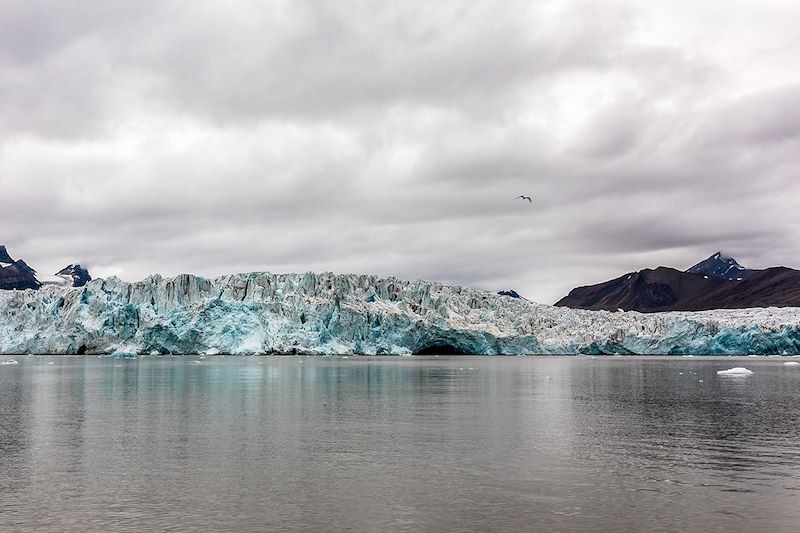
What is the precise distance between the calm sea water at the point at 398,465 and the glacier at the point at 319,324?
6087cm

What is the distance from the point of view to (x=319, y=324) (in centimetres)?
9581

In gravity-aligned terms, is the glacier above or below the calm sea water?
above

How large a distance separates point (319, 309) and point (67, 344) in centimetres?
3313

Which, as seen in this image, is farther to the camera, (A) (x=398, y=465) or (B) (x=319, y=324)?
(B) (x=319, y=324)

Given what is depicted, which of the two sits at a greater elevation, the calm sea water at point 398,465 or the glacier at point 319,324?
the glacier at point 319,324

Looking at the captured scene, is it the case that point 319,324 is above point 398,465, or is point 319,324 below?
above

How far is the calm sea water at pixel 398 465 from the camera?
12367 millimetres

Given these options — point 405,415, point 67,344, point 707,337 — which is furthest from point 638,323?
point 405,415

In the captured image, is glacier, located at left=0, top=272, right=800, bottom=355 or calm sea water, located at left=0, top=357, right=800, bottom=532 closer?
calm sea water, located at left=0, top=357, right=800, bottom=532

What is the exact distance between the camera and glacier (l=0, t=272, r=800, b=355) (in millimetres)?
92188

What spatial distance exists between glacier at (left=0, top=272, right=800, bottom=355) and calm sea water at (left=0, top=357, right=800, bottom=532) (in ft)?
200

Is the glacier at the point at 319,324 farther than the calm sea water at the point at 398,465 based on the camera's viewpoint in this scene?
Yes

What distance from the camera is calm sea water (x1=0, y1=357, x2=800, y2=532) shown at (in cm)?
1237

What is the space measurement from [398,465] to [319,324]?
7985 centimetres
